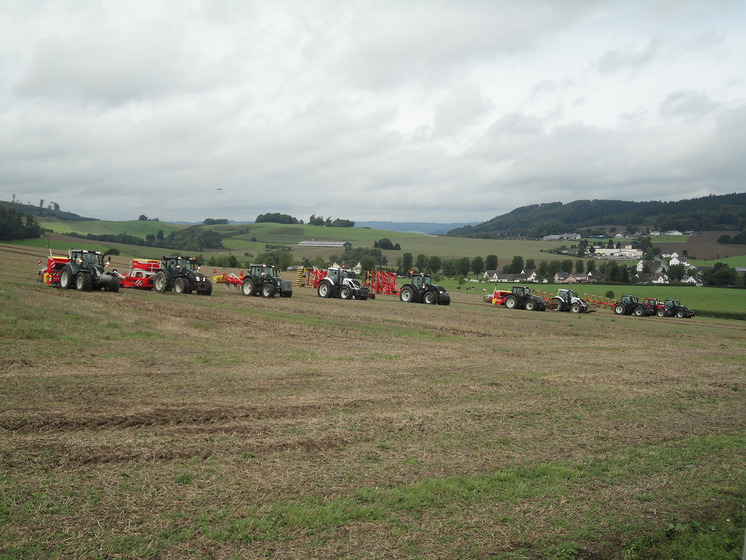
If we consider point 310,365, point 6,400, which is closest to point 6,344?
point 6,400

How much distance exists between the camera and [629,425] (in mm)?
8250

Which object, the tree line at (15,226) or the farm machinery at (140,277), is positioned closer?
the farm machinery at (140,277)

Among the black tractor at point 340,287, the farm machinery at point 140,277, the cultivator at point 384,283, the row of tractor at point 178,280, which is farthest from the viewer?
the cultivator at point 384,283

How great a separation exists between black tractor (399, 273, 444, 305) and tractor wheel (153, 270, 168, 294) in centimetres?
1371

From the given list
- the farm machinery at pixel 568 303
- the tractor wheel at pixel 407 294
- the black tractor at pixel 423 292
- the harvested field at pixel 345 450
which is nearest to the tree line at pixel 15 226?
the tractor wheel at pixel 407 294

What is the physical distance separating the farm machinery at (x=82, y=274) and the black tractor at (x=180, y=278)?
246cm

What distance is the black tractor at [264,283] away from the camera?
93.9 ft

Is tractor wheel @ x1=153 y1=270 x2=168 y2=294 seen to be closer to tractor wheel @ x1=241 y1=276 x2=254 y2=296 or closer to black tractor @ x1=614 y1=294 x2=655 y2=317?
tractor wheel @ x1=241 y1=276 x2=254 y2=296

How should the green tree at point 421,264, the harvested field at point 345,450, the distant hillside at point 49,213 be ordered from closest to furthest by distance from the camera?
1. the harvested field at point 345,450
2. the green tree at point 421,264
3. the distant hillside at point 49,213

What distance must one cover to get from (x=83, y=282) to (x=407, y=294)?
1742 centimetres

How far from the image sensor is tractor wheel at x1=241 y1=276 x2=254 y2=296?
29.1m

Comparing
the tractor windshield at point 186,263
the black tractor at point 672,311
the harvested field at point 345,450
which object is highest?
the tractor windshield at point 186,263

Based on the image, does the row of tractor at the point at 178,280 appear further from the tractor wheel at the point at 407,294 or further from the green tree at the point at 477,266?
the green tree at the point at 477,266

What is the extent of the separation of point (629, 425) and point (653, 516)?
3.31 metres
